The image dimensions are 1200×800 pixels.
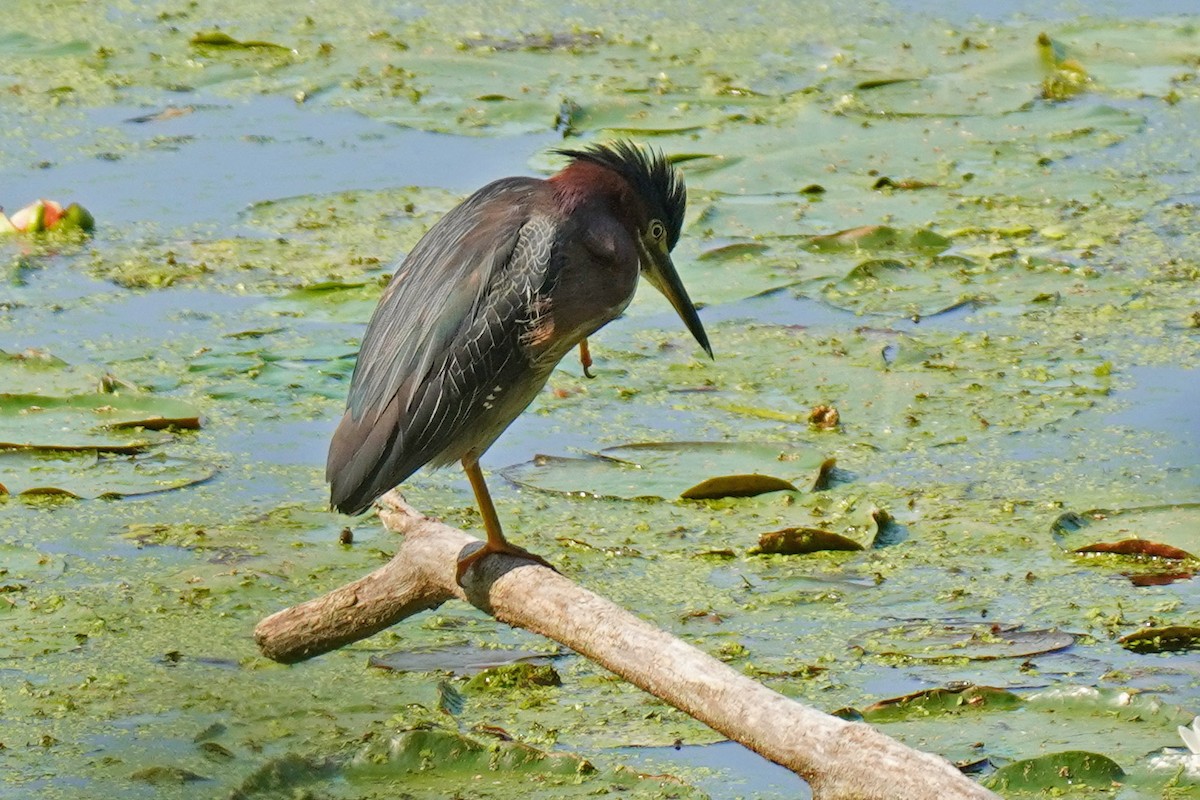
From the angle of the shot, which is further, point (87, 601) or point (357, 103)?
point (357, 103)

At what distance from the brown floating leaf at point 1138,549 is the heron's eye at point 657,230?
3.62 ft

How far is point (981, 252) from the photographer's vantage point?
5.36m

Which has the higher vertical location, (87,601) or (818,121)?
(818,121)

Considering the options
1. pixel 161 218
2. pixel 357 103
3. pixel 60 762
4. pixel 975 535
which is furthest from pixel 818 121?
pixel 60 762

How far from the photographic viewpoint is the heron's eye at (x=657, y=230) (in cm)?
328

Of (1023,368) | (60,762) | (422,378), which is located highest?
(422,378)

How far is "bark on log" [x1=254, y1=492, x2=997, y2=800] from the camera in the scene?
2.13 m

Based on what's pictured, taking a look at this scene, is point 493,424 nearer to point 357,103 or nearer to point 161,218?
point 161,218

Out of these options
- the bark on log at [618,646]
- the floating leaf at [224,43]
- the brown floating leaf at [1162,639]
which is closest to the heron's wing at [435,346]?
the bark on log at [618,646]

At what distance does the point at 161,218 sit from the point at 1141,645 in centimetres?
358

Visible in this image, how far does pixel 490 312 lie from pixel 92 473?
1.38m

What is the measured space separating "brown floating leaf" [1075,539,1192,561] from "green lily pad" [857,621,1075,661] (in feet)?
1.08

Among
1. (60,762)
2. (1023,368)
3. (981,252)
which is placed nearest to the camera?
(60,762)

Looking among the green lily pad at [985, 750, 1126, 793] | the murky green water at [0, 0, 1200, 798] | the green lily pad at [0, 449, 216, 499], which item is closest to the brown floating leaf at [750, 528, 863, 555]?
the murky green water at [0, 0, 1200, 798]
